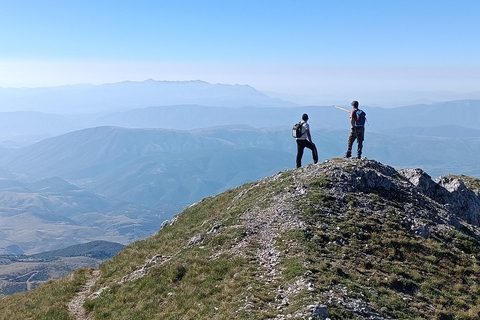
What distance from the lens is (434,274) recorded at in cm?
1909

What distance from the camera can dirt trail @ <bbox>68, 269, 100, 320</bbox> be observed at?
19453mm

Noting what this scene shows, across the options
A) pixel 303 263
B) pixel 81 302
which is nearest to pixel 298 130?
pixel 303 263

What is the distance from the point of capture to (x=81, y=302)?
21.2 meters

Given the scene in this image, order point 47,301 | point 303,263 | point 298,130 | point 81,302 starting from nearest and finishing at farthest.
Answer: point 303,263, point 81,302, point 47,301, point 298,130

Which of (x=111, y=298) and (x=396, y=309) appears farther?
(x=111, y=298)

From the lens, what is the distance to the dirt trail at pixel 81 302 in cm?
1945

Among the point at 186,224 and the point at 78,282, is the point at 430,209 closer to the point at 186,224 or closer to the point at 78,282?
the point at 186,224

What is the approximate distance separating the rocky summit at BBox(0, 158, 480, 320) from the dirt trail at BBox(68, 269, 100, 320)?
209 millimetres

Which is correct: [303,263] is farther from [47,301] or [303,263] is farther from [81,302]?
[47,301]

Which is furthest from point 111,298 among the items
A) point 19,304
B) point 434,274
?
point 434,274

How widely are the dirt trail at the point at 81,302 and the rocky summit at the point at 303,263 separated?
209 millimetres

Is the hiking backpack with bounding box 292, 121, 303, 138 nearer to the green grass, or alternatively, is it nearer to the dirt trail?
the dirt trail

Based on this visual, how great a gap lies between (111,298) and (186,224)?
11.7 metres

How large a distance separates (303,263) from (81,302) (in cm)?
1341
